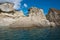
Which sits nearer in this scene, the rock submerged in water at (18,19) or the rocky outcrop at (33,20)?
the rock submerged in water at (18,19)

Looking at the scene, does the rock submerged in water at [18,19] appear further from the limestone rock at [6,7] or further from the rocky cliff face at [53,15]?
the rocky cliff face at [53,15]

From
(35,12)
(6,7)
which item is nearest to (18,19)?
(6,7)

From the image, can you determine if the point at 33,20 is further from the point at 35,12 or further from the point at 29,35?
the point at 29,35

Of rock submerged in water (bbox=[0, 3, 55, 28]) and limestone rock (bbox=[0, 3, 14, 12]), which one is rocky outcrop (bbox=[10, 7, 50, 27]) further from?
limestone rock (bbox=[0, 3, 14, 12])

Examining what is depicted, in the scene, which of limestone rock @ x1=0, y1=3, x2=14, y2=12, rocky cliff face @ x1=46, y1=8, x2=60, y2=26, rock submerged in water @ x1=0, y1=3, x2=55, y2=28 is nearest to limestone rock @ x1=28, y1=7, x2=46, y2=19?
rock submerged in water @ x1=0, y1=3, x2=55, y2=28

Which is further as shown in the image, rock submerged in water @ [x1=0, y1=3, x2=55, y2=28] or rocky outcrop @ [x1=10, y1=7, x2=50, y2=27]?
rocky outcrop @ [x1=10, y1=7, x2=50, y2=27]

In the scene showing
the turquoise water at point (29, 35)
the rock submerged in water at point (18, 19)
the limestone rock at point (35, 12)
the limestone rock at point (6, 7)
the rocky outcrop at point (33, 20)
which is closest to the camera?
the turquoise water at point (29, 35)

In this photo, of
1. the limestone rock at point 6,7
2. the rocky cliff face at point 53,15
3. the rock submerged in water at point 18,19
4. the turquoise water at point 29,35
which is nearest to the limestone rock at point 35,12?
the rock submerged in water at point 18,19

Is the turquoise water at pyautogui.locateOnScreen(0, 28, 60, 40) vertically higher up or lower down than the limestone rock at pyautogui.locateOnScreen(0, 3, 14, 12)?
lower down

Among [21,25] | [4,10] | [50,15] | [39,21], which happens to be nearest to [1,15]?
[4,10]

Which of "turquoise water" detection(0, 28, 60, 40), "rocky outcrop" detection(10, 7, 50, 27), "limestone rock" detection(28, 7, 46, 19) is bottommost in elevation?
"turquoise water" detection(0, 28, 60, 40)

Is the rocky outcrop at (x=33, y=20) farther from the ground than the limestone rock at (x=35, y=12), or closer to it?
closer to it

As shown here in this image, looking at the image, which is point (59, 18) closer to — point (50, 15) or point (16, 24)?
point (50, 15)

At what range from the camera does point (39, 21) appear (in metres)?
85.1
